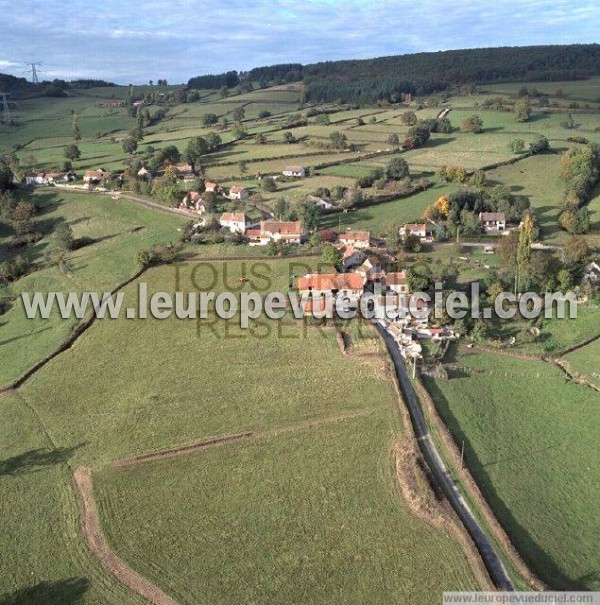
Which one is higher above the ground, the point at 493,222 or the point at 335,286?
the point at 493,222

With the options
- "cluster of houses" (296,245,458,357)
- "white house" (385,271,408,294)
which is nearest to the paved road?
"cluster of houses" (296,245,458,357)

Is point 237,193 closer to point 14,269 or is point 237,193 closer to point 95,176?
point 95,176

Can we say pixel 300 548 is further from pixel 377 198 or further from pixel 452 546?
pixel 377 198

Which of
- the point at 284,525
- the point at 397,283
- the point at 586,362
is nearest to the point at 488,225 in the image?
the point at 397,283

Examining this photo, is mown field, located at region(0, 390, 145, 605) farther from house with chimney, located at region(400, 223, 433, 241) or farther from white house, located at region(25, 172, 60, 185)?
white house, located at region(25, 172, 60, 185)

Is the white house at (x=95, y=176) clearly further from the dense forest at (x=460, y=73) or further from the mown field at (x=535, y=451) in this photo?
the dense forest at (x=460, y=73)

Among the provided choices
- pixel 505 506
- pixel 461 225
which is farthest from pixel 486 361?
pixel 461 225
